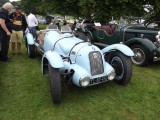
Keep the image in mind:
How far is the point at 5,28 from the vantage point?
630cm

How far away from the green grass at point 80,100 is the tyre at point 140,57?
0.85 m

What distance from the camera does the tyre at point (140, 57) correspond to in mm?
6566

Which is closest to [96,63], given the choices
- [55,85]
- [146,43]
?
[55,85]

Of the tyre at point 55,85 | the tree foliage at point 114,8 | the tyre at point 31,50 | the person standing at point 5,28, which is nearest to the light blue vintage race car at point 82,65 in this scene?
the tyre at point 55,85

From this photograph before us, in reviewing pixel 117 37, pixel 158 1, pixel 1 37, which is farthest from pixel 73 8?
pixel 1 37

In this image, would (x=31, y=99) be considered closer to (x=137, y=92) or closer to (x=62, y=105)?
(x=62, y=105)

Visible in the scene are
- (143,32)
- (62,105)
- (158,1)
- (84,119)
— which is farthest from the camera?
(158,1)

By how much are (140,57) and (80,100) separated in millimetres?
3260

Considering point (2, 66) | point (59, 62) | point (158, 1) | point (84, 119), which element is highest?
point (158, 1)

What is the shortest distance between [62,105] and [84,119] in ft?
2.06

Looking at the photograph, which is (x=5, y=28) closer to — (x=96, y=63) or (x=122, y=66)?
(x=96, y=63)

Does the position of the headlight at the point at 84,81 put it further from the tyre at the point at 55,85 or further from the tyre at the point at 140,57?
the tyre at the point at 140,57

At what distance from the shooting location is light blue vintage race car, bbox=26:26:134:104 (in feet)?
13.6

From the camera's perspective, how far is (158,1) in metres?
14.9
